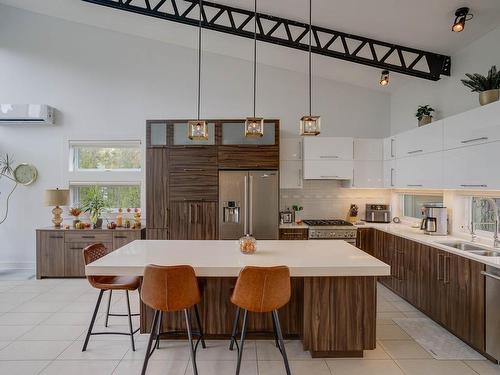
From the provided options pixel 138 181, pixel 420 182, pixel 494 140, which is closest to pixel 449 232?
pixel 420 182

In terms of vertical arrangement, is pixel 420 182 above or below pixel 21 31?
below

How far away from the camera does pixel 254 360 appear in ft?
8.44

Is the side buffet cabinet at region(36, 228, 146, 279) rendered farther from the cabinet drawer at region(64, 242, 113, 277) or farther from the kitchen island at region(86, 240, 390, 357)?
the kitchen island at region(86, 240, 390, 357)

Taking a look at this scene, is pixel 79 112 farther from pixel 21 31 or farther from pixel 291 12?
pixel 291 12

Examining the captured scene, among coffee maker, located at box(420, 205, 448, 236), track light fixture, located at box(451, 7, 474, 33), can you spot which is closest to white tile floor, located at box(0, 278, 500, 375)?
coffee maker, located at box(420, 205, 448, 236)

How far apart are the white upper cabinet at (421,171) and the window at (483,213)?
1.61ft

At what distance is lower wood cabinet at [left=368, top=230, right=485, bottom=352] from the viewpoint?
261 centimetres

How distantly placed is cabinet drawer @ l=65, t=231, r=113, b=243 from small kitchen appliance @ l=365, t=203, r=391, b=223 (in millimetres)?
4279

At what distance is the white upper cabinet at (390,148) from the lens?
15.0 ft

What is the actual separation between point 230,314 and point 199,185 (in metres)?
2.31

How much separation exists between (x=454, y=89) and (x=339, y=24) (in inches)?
63.5

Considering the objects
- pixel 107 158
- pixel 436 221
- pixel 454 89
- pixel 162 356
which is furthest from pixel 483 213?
pixel 107 158

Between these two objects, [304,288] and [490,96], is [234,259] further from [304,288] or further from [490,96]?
[490,96]

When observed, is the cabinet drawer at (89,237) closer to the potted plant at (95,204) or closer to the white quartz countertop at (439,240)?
the potted plant at (95,204)
